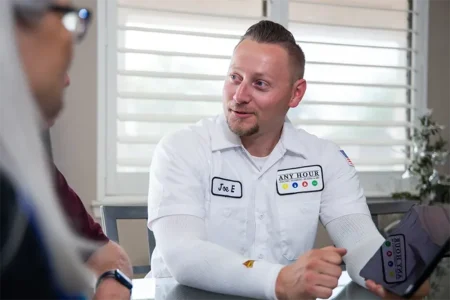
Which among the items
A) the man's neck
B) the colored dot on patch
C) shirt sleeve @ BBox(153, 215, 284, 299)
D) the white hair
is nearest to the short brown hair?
the man's neck

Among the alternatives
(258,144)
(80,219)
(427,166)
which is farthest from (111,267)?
(427,166)

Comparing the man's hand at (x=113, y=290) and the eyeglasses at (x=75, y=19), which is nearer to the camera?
the eyeglasses at (x=75, y=19)

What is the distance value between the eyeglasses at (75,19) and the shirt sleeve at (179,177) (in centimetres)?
99

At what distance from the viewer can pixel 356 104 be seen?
3.33m

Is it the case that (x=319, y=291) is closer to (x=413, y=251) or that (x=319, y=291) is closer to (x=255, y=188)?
(x=413, y=251)

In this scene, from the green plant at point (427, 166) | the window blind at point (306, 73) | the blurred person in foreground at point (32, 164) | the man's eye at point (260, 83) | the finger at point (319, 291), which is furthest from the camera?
the green plant at point (427, 166)

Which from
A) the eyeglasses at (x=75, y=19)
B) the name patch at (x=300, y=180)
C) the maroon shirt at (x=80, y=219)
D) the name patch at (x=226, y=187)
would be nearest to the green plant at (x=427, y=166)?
the name patch at (x=300, y=180)

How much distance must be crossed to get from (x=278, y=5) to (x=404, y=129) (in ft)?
3.81

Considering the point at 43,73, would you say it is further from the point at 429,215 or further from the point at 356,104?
the point at 356,104

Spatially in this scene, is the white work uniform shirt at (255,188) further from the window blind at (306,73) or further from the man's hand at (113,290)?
the window blind at (306,73)

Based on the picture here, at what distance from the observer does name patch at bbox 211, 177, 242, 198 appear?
5.68ft

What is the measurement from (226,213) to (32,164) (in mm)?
1299

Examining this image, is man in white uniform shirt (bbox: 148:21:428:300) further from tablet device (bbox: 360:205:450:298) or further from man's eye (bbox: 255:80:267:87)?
tablet device (bbox: 360:205:450:298)

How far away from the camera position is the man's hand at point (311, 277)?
1.19 metres
